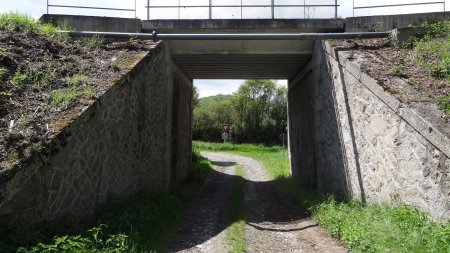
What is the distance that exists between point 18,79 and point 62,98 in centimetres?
110

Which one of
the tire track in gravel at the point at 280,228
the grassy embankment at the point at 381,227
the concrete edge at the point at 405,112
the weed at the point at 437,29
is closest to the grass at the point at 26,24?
the tire track in gravel at the point at 280,228

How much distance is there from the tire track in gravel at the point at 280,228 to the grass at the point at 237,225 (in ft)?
0.46

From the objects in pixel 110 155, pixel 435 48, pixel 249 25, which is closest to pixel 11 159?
pixel 110 155

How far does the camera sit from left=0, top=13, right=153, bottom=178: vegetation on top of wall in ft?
20.2

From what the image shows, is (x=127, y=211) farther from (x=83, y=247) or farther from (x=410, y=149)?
(x=410, y=149)

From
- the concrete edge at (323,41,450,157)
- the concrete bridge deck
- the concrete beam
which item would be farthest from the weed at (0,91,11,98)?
the concrete edge at (323,41,450,157)

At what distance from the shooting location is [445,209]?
586 centimetres

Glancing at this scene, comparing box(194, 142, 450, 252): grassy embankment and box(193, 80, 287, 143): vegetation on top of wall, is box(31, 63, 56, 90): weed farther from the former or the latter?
box(193, 80, 287, 143): vegetation on top of wall

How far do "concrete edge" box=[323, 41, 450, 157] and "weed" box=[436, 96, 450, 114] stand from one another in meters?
0.59

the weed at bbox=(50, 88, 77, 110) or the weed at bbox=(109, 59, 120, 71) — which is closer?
the weed at bbox=(50, 88, 77, 110)

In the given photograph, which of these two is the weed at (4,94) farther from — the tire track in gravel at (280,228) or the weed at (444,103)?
the weed at (444,103)

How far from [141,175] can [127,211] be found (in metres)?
2.03

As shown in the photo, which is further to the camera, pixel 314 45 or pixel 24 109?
pixel 314 45

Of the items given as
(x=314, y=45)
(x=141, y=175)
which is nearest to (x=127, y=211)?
(x=141, y=175)
